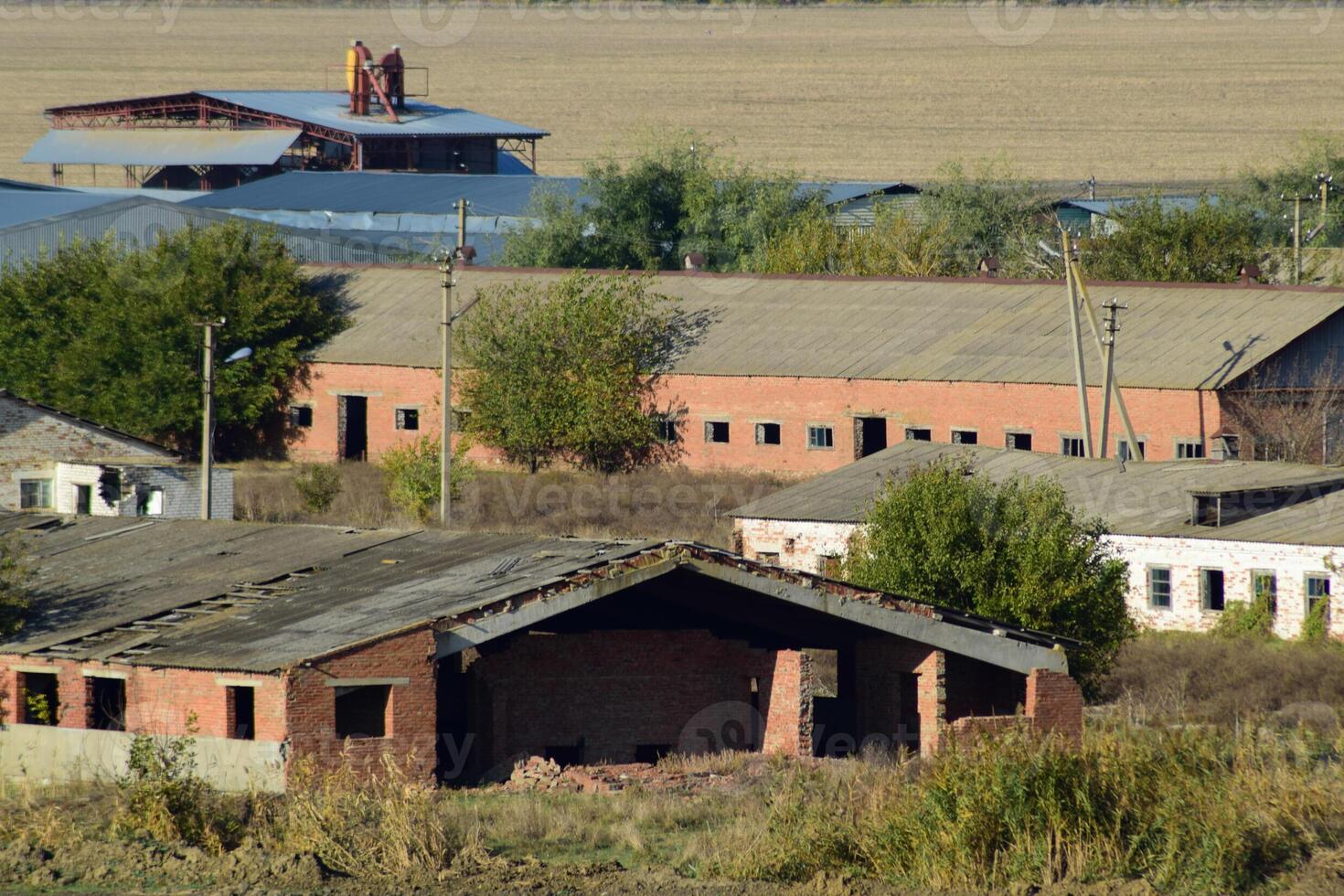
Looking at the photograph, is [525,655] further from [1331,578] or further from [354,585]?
[1331,578]

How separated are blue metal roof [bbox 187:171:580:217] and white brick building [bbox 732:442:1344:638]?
38898 millimetres

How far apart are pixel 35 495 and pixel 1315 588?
2260 centimetres

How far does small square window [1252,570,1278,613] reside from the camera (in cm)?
3700

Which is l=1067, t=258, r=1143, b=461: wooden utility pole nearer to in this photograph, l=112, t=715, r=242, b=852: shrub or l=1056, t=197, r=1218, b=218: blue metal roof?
l=112, t=715, r=242, b=852: shrub

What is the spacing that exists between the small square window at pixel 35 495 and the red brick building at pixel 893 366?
1650 cm

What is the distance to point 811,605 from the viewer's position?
25.2 m

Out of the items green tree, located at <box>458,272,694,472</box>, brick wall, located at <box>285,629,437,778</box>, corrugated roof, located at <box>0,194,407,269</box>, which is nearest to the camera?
brick wall, located at <box>285,629,437,778</box>

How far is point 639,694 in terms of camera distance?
26.3m

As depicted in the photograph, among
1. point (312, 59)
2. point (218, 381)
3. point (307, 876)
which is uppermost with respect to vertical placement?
point (312, 59)

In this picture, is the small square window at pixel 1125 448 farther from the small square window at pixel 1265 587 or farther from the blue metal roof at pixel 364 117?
the blue metal roof at pixel 364 117

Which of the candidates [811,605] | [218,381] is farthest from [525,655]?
[218,381]

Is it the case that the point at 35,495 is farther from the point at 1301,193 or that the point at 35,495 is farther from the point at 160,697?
the point at 1301,193

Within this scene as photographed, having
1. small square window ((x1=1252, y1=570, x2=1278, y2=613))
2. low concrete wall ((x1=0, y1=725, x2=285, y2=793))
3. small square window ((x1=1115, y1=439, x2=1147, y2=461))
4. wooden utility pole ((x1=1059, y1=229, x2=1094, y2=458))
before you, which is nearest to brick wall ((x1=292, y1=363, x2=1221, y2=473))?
small square window ((x1=1115, y1=439, x2=1147, y2=461))

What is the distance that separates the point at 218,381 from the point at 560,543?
105ft
